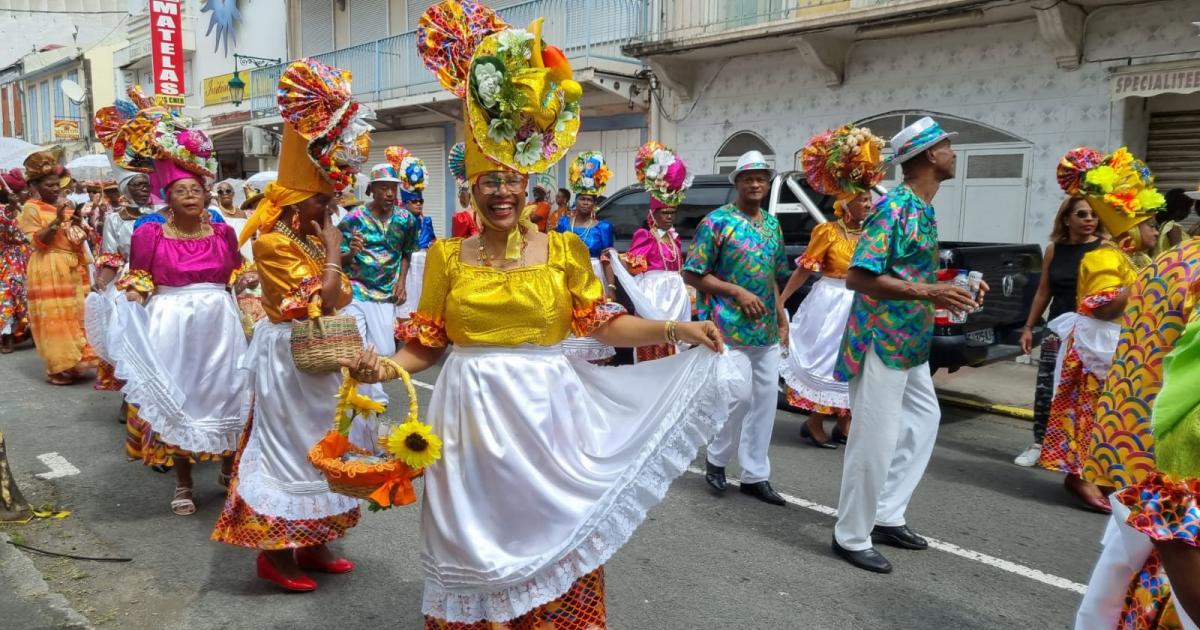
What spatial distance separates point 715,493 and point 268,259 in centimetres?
311

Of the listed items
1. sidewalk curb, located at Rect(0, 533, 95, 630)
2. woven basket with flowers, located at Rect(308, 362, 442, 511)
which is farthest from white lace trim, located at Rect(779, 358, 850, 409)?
sidewalk curb, located at Rect(0, 533, 95, 630)

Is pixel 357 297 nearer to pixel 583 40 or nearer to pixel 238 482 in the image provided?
pixel 238 482

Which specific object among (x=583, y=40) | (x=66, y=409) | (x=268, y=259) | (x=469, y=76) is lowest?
(x=66, y=409)

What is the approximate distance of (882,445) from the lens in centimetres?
418

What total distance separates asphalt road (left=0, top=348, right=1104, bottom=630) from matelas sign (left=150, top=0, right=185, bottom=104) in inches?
719

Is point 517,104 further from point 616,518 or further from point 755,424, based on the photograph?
point 755,424

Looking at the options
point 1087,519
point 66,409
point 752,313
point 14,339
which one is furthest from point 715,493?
point 14,339

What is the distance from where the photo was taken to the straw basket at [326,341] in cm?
352

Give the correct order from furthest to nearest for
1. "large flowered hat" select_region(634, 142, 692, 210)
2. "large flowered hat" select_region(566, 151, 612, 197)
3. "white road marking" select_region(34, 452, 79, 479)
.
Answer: "large flowered hat" select_region(566, 151, 612, 197)
"large flowered hat" select_region(634, 142, 692, 210)
"white road marking" select_region(34, 452, 79, 479)

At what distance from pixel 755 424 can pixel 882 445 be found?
1.23m

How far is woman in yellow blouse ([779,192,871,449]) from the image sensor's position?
6.75 metres

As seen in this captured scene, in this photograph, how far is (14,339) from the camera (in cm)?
1120

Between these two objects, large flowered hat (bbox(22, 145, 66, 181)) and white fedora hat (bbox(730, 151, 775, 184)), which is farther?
large flowered hat (bbox(22, 145, 66, 181))

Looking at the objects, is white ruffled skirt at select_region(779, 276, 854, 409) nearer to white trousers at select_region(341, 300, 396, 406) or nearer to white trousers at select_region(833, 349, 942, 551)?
white trousers at select_region(833, 349, 942, 551)
